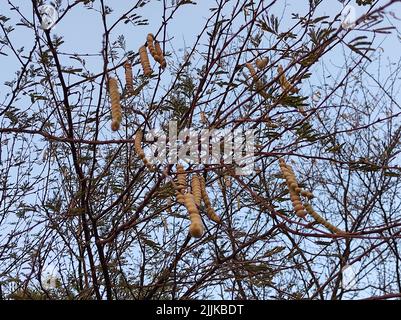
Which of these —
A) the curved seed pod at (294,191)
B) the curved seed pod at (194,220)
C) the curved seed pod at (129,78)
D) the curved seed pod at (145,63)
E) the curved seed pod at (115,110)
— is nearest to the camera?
the curved seed pod at (194,220)

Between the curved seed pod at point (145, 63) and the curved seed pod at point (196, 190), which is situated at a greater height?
the curved seed pod at point (145, 63)

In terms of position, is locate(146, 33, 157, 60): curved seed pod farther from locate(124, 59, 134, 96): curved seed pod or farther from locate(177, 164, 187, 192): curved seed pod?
locate(177, 164, 187, 192): curved seed pod

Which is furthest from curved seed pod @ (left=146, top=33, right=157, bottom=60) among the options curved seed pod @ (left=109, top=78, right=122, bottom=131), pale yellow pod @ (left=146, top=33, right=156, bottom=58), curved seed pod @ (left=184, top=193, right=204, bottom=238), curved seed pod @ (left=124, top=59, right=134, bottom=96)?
curved seed pod @ (left=184, top=193, right=204, bottom=238)

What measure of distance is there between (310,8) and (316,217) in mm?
1459

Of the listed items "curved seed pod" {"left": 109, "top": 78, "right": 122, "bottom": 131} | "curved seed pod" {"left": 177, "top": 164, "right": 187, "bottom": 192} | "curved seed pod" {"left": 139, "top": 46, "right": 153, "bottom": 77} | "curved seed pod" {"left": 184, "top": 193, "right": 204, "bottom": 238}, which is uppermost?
"curved seed pod" {"left": 139, "top": 46, "right": 153, "bottom": 77}

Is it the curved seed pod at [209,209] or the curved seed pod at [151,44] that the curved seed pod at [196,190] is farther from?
the curved seed pod at [151,44]

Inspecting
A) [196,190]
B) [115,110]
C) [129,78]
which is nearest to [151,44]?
A: [129,78]

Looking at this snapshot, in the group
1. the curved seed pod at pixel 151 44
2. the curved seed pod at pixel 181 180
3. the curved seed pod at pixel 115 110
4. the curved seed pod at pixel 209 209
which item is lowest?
the curved seed pod at pixel 209 209

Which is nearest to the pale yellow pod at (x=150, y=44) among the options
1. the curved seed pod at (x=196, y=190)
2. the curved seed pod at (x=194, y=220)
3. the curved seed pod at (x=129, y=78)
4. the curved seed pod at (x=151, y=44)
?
the curved seed pod at (x=151, y=44)

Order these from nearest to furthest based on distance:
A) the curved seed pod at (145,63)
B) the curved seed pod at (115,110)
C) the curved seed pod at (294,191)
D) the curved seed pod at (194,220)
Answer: the curved seed pod at (194,220) < the curved seed pod at (294,191) < the curved seed pod at (115,110) < the curved seed pod at (145,63)

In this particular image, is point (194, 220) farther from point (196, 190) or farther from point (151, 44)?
point (151, 44)

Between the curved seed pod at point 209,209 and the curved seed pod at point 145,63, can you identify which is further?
the curved seed pod at point 145,63

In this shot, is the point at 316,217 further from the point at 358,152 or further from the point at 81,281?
the point at 358,152
